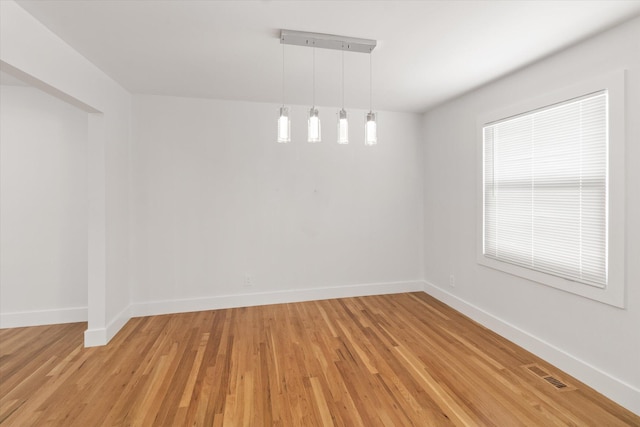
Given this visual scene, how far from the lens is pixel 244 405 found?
1961 millimetres

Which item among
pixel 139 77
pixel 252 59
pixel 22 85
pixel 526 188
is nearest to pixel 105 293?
pixel 139 77

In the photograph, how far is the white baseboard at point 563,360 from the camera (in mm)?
1939

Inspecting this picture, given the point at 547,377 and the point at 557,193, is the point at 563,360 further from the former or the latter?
the point at 557,193

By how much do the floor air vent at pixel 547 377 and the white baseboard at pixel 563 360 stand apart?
165mm

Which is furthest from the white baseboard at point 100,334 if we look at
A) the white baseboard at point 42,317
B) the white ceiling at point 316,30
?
the white ceiling at point 316,30

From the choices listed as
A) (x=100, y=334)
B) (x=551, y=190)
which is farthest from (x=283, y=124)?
(x=100, y=334)

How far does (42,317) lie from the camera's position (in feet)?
10.6

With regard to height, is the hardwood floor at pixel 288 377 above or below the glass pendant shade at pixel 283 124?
below

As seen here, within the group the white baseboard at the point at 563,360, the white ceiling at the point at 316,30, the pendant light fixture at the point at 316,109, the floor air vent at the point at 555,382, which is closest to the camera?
the white ceiling at the point at 316,30

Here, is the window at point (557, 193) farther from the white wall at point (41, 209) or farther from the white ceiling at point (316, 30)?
the white wall at point (41, 209)

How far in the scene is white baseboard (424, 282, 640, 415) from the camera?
6.36 ft

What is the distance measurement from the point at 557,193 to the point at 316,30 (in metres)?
2.36

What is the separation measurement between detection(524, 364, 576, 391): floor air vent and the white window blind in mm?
790

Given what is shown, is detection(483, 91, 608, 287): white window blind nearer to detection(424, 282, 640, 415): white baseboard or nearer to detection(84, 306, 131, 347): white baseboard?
detection(424, 282, 640, 415): white baseboard
